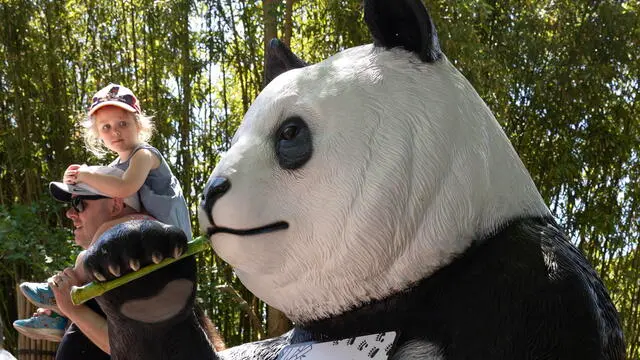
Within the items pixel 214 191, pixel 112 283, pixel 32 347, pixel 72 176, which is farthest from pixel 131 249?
pixel 32 347

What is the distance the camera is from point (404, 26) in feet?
4.60

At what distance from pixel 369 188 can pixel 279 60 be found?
0.51 metres

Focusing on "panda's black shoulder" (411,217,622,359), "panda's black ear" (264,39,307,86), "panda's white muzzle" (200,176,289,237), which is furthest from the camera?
"panda's black ear" (264,39,307,86)

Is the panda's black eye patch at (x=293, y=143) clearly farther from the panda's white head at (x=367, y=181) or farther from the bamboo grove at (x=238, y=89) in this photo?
the bamboo grove at (x=238, y=89)

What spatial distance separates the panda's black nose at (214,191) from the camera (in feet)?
4.39

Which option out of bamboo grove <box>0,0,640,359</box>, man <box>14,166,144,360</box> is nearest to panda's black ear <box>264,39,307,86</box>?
man <box>14,166,144,360</box>

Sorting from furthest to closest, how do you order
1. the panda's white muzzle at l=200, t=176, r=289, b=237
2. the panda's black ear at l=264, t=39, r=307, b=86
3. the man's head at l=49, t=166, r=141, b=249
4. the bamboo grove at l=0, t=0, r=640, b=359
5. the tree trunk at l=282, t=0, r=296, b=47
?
the bamboo grove at l=0, t=0, r=640, b=359 → the tree trunk at l=282, t=0, r=296, b=47 → the man's head at l=49, t=166, r=141, b=249 → the panda's black ear at l=264, t=39, r=307, b=86 → the panda's white muzzle at l=200, t=176, r=289, b=237

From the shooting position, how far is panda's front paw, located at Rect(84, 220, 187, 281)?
1369 mm

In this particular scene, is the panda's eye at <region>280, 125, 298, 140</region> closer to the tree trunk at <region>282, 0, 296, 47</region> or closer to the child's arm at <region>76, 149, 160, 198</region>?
the child's arm at <region>76, 149, 160, 198</region>

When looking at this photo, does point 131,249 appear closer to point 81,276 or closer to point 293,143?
point 293,143

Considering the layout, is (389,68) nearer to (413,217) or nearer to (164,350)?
(413,217)

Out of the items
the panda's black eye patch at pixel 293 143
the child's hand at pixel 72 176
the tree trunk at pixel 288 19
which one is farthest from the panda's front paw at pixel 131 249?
the tree trunk at pixel 288 19

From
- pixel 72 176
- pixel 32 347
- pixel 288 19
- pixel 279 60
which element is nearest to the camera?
pixel 279 60

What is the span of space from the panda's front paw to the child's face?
2.27ft
